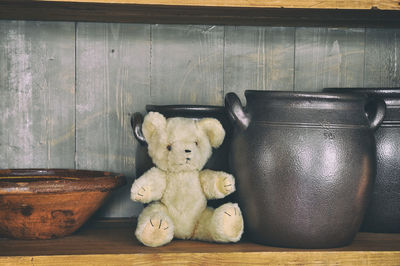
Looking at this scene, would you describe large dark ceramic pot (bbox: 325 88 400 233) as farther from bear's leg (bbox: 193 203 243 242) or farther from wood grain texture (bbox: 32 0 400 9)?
bear's leg (bbox: 193 203 243 242)

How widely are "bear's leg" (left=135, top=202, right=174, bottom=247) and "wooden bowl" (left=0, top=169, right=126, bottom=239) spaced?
119 mm

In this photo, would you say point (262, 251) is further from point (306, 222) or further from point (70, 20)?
point (70, 20)

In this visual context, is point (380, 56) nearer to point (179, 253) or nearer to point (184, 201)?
point (184, 201)

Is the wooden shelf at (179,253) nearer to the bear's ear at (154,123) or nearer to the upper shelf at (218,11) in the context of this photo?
the bear's ear at (154,123)

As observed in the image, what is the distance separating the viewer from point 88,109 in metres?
1.24

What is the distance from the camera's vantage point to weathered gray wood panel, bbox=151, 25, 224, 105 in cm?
125

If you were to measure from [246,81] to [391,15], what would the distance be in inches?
14.5

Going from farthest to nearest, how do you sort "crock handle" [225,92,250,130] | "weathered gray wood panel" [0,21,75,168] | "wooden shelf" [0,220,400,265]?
"weathered gray wood panel" [0,21,75,168]
"crock handle" [225,92,250,130]
"wooden shelf" [0,220,400,265]

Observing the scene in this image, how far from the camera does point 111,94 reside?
4.08 feet

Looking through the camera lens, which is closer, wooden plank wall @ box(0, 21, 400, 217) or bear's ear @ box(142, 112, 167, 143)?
bear's ear @ box(142, 112, 167, 143)

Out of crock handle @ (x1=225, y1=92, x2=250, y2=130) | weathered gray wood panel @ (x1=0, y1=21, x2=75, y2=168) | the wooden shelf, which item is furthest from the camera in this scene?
weathered gray wood panel @ (x1=0, y1=21, x2=75, y2=168)

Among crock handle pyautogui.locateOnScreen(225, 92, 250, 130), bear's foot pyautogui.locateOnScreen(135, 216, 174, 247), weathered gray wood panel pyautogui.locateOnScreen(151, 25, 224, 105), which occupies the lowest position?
bear's foot pyautogui.locateOnScreen(135, 216, 174, 247)

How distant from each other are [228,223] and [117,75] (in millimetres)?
510

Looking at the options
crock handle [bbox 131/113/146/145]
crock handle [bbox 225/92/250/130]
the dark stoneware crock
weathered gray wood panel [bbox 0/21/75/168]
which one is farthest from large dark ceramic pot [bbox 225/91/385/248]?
weathered gray wood panel [bbox 0/21/75/168]
